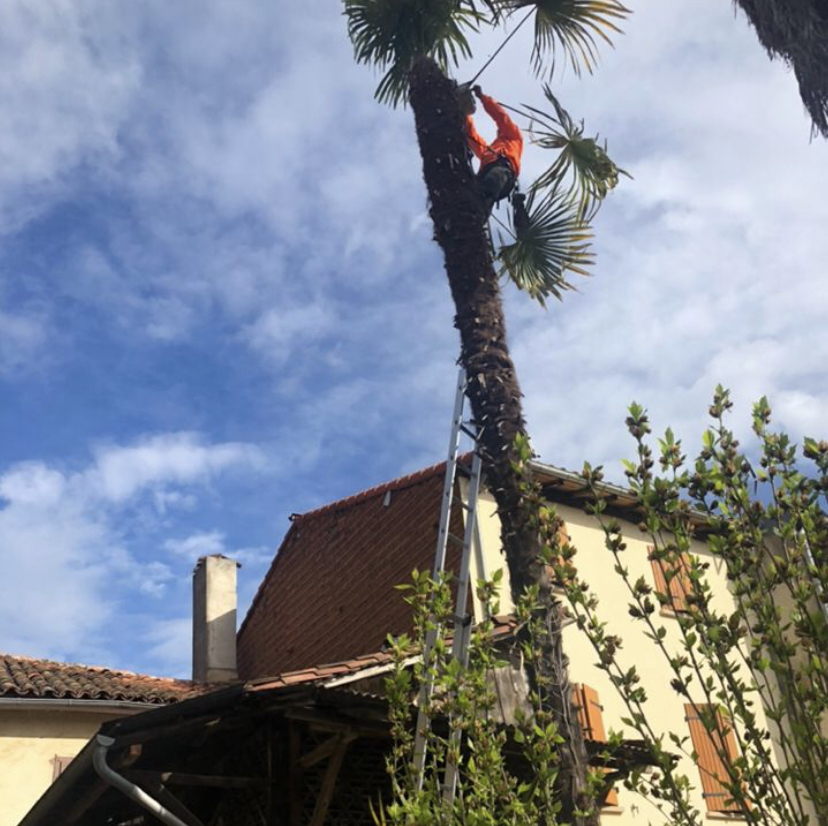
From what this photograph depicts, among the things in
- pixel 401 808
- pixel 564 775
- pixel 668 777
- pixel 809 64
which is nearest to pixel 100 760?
pixel 564 775

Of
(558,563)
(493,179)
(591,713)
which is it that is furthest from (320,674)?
(591,713)

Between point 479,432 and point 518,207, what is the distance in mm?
3362

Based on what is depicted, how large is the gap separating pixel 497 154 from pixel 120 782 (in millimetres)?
6158

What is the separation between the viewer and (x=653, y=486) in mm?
3303

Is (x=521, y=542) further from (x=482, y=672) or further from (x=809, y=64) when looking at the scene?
(x=809, y=64)

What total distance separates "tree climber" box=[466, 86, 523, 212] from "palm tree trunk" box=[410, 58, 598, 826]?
1.18 feet

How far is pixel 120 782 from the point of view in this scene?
6969 mm

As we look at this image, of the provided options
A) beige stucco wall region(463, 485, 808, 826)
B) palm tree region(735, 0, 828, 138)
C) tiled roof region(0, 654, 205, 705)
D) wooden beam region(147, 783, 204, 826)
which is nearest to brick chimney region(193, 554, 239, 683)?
A: tiled roof region(0, 654, 205, 705)

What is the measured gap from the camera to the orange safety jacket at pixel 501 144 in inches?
356

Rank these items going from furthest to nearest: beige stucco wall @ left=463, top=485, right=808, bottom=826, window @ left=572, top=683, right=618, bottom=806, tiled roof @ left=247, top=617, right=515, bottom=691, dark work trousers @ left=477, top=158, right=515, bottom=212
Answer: beige stucco wall @ left=463, top=485, right=808, bottom=826
window @ left=572, top=683, right=618, bottom=806
dark work trousers @ left=477, top=158, right=515, bottom=212
tiled roof @ left=247, top=617, right=515, bottom=691

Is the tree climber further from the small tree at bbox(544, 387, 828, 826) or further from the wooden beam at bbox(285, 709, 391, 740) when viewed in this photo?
the small tree at bbox(544, 387, 828, 826)

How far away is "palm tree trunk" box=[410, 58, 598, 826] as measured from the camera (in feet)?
19.8

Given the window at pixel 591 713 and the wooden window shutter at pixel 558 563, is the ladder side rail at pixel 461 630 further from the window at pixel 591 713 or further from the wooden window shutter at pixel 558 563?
the window at pixel 591 713

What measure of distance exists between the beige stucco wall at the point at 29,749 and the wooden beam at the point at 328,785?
534cm
